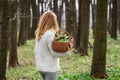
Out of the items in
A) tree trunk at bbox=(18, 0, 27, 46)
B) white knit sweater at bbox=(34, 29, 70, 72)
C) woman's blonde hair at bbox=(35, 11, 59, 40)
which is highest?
woman's blonde hair at bbox=(35, 11, 59, 40)

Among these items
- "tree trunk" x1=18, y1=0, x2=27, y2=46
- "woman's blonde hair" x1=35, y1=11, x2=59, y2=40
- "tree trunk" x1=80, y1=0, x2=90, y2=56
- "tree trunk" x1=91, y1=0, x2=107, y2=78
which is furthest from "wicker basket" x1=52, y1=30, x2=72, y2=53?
"tree trunk" x1=18, y1=0, x2=27, y2=46

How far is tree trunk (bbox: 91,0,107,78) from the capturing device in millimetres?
12141

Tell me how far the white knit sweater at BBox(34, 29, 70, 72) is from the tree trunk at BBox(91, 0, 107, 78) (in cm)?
504

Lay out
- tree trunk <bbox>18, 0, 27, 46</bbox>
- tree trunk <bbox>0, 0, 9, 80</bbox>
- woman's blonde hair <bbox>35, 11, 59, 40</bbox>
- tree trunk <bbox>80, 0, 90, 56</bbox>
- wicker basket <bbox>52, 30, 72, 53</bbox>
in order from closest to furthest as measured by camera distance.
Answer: wicker basket <bbox>52, 30, 72, 53</bbox> < woman's blonde hair <bbox>35, 11, 59, 40</bbox> < tree trunk <bbox>0, 0, 9, 80</bbox> < tree trunk <bbox>80, 0, 90, 56</bbox> < tree trunk <bbox>18, 0, 27, 46</bbox>

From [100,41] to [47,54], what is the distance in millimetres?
5158

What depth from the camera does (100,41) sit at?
40.1 feet

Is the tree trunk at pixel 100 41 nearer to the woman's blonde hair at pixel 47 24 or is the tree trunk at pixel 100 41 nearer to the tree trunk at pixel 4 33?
the tree trunk at pixel 4 33

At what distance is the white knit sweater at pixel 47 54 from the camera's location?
23.7ft

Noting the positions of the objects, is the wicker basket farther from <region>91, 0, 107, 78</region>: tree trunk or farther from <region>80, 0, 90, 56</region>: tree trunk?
<region>80, 0, 90, 56</region>: tree trunk

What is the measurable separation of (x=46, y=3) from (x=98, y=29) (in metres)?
37.2

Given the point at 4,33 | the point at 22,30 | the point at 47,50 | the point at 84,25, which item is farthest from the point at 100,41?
the point at 22,30

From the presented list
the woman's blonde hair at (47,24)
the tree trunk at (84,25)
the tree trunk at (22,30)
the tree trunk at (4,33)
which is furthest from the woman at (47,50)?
the tree trunk at (22,30)

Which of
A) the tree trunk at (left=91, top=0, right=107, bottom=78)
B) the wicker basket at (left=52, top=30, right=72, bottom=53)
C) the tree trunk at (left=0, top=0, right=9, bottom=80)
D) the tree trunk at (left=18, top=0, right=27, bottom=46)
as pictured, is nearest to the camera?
the wicker basket at (left=52, top=30, right=72, bottom=53)

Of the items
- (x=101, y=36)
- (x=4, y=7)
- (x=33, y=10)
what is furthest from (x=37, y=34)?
(x=33, y=10)
